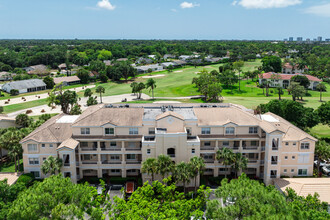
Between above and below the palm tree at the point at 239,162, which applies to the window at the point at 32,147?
above

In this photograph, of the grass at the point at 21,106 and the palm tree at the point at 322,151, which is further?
the grass at the point at 21,106

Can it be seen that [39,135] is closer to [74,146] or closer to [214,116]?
[74,146]

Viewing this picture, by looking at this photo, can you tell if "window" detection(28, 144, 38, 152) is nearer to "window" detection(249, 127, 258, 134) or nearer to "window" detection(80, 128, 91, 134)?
"window" detection(80, 128, 91, 134)

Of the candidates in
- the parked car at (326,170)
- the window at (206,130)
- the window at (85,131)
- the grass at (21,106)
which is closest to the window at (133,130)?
the window at (85,131)

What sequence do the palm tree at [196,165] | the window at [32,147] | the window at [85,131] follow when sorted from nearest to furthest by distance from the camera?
the palm tree at [196,165] < the window at [32,147] < the window at [85,131]

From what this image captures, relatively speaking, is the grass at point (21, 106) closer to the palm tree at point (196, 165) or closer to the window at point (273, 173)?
the palm tree at point (196, 165)
